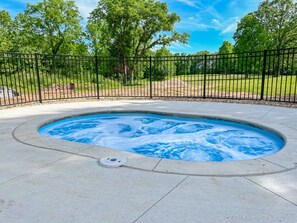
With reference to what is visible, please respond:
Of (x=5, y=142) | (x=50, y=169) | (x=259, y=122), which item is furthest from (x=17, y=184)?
(x=259, y=122)

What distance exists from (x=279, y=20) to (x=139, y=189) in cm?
2876

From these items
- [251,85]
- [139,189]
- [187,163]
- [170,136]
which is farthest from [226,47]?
[139,189]

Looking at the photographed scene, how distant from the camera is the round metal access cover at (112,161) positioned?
101 inches

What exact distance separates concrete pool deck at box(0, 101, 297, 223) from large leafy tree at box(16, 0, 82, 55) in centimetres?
2215

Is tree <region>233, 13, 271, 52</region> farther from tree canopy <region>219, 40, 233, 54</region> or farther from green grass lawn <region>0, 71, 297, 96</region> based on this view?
tree canopy <region>219, 40, 233, 54</region>

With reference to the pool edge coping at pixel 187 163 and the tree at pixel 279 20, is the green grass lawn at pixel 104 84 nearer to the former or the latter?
the pool edge coping at pixel 187 163

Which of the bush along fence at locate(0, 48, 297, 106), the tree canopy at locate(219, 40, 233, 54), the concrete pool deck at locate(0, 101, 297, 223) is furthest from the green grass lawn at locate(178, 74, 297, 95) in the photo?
the tree canopy at locate(219, 40, 233, 54)

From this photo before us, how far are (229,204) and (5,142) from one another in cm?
357

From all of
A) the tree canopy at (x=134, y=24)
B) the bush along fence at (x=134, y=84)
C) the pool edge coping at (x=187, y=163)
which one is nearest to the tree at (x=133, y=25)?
the tree canopy at (x=134, y=24)

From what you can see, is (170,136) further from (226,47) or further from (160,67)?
(226,47)

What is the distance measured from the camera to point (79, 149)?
123 inches

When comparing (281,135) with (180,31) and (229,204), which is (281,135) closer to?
(229,204)

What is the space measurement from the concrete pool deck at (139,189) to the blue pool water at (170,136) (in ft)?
3.69

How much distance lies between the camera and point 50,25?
21.8 m
